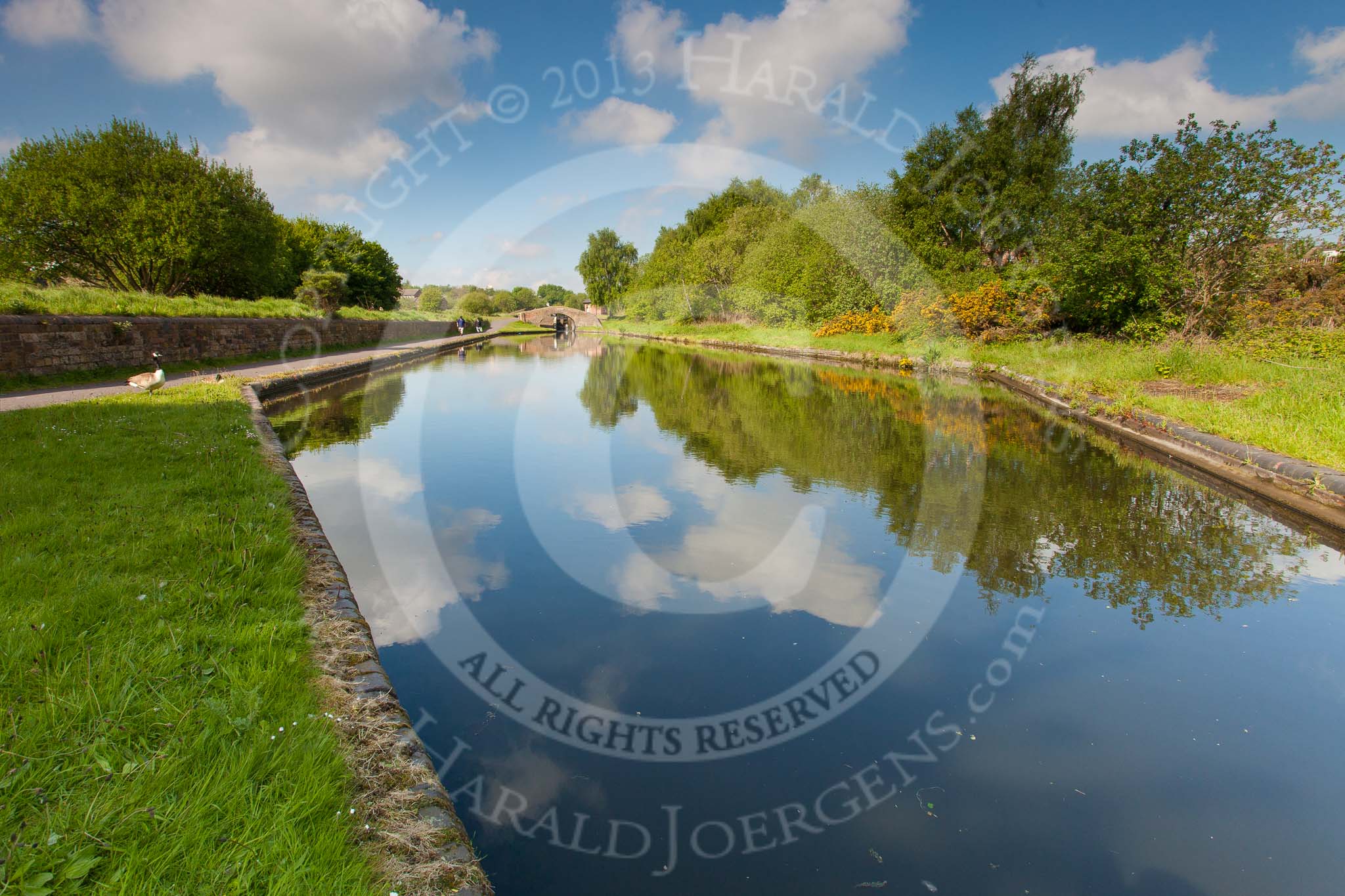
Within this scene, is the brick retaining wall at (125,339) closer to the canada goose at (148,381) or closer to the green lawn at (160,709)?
the canada goose at (148,381)

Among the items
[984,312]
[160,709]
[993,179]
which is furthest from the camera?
[993,179]

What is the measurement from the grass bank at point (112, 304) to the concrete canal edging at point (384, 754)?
12.9 m

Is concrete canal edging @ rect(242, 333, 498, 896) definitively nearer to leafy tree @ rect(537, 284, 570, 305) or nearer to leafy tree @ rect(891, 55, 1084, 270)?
leafy tree @ rect(891, 55, 1084, 270)

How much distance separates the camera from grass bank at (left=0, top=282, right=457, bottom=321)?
11.9m

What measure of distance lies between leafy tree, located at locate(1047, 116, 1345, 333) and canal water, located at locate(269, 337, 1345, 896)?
10817mm

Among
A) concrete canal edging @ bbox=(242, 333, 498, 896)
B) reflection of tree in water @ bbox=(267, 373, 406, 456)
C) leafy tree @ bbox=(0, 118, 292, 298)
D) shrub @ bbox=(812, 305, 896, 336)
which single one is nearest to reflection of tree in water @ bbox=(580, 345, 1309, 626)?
concrete canal edging @ bbox=(242, 333, 498, 896)

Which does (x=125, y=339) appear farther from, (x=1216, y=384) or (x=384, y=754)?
(x=1216, y=384)

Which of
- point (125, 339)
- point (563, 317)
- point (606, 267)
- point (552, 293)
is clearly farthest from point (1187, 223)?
point (552, 293)

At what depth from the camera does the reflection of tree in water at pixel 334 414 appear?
32.9 ft

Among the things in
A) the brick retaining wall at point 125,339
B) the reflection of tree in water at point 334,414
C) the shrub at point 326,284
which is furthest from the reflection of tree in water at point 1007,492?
the shrub at point 326,284

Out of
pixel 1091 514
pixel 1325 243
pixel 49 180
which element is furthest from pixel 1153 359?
pixel 49 180

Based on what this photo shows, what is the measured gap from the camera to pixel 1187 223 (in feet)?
50.5

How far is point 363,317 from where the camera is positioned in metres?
35.2

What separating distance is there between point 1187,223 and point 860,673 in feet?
58.8
